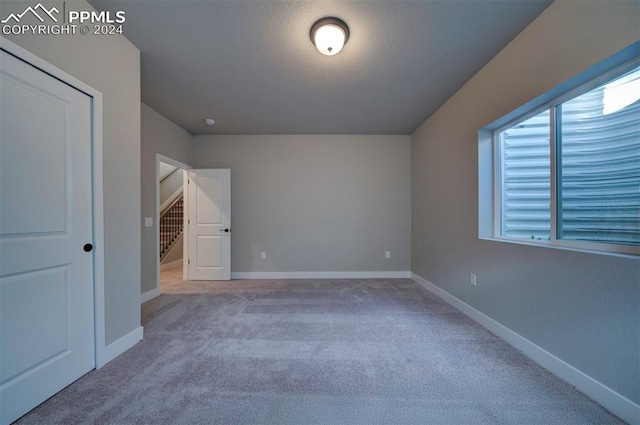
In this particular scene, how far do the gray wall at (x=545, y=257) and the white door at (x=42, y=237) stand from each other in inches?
130

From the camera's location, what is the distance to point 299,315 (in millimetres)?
2635

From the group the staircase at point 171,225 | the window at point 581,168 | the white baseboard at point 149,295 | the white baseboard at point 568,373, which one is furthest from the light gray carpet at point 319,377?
the staircase at point 171,225

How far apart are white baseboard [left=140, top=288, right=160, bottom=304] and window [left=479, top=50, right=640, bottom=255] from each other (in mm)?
4303

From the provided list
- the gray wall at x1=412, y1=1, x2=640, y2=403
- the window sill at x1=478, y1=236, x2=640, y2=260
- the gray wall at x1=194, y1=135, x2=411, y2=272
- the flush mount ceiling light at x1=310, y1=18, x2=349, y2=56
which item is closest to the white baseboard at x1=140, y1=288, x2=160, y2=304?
the gray wall at x1=194, y1=135, x2=411, y2=272

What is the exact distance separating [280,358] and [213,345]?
2.10ft

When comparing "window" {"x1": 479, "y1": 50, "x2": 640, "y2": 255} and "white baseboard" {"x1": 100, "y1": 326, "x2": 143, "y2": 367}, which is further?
"white baseboard" {"x1": 100, "y1": 326, "x2": 143, "y2": 367}

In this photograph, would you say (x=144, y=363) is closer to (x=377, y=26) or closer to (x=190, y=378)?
(x=190, y=378)

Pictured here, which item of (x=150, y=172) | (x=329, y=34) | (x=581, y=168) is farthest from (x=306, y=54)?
(x=150, y=172)

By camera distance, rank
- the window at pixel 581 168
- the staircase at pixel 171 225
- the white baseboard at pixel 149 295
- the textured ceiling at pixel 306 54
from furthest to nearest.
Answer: the staircase at pixel 171 225 → the white baseboard at pixel 149 295 → the textured ceiling at pixel 306 54 → the window at pixel 581 168

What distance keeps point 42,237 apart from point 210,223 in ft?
8.82

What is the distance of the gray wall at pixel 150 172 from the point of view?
10.2 ft

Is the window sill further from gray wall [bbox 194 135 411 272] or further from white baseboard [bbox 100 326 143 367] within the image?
white baseboard [bbox 100 326 143 367]

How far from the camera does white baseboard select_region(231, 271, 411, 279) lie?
4211 millimetres

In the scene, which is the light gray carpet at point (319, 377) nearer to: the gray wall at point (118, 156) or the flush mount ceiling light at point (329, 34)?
the gray wall at point (118, 156)
